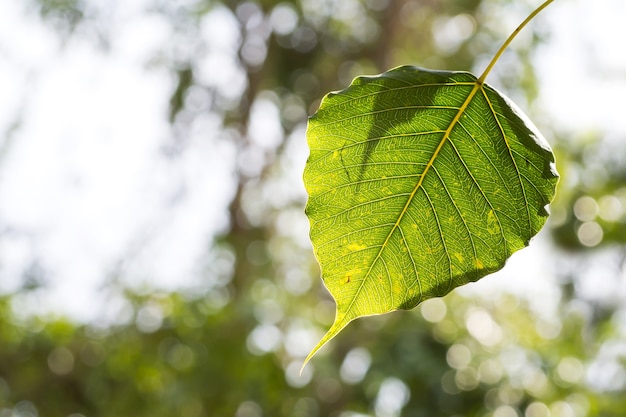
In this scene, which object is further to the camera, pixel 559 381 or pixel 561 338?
pixel 561 338

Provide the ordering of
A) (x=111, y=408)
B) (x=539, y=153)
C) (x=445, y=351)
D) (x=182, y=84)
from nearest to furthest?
(x=539, y=153) < (x=445, y=351) < (x=111, y=408) < (x=182, y=84)

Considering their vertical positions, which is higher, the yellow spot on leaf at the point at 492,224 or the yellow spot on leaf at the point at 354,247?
the yellow spot on leaf at the point at 492,224

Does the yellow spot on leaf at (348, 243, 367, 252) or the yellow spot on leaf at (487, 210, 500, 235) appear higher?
the yellow spot on leaf at (487, 210, 500, 235)

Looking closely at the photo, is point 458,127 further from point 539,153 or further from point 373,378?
point 373,378

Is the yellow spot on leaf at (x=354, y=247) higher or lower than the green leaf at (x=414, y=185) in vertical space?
lower

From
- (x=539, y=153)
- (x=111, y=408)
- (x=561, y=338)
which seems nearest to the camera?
(x=539, y=153)

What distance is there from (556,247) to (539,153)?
442cm

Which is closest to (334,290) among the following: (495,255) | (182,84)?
(495,255)

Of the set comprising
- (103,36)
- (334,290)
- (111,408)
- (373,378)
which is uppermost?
(103,36)

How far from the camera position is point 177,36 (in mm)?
5500

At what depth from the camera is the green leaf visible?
56 cm

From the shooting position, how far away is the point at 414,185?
0.58m

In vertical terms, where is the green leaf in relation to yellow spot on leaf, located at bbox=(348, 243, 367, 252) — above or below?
above

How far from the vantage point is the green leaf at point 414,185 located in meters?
0.56
